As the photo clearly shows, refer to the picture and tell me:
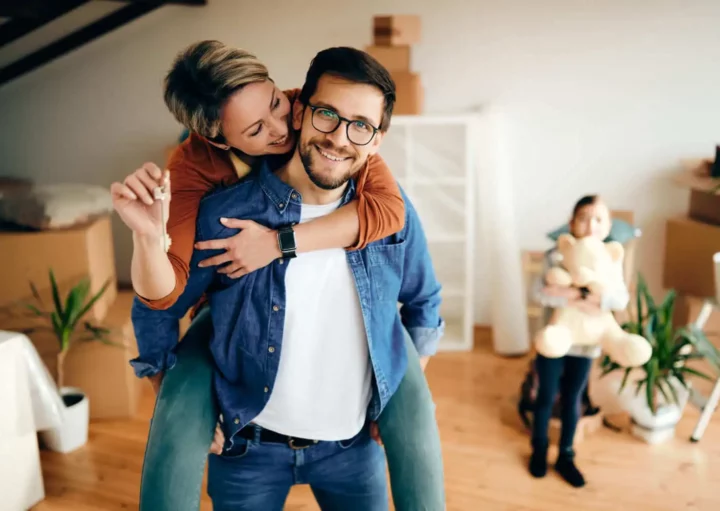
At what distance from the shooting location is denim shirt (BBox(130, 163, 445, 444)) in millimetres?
1201

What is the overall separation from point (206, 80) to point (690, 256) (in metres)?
2.51

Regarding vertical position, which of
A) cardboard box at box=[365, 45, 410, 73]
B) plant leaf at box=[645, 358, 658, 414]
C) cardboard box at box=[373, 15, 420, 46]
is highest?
cardboard box at box=[373, 15, 420, 46]

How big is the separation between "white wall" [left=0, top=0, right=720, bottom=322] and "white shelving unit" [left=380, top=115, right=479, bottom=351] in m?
0.19

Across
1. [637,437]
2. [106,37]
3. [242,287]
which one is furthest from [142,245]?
[106,37]

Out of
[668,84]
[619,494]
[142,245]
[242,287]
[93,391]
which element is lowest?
[619,494]

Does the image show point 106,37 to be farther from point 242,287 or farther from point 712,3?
point 712,3

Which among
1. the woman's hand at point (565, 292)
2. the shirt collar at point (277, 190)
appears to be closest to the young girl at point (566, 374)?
the woman's hand at point (565, 292)

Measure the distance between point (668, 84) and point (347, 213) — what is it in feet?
8.79

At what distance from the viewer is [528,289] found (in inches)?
136

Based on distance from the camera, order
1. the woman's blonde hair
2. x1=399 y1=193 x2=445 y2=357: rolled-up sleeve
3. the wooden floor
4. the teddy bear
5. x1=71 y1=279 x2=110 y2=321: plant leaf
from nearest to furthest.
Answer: the woman's blonde hair, x1=399 y1=193 x2=445 y2=357: rolled-up sleeve, the teddy bear, the wooden floor, x1=71 y1=279 x2=110 y2=321: plant leaf

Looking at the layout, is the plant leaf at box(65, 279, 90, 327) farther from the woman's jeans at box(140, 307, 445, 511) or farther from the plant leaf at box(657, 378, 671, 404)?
the plant leaf at box(657, 378, 671, 404)

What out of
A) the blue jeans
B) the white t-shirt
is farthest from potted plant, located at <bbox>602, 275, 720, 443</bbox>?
the white t-shirt

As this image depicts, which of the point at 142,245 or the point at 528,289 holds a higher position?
the point at 142,245

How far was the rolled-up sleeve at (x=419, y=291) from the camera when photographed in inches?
52.4
